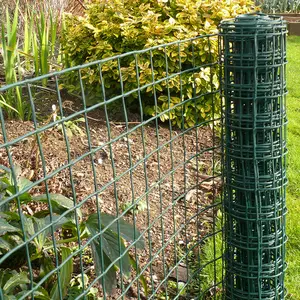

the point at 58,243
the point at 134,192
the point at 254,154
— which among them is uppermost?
the point at 254,154

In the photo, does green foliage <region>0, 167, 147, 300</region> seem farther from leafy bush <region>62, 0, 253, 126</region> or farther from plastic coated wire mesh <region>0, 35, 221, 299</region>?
leafy bush <region>62, 0, 253, 126</region>

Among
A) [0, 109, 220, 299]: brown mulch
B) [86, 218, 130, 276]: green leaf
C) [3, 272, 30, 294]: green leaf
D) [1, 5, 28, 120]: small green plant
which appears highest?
[1, 5, 28, 120]: small green plant

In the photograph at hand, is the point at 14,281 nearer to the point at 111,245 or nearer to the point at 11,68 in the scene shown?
the point at 111,245

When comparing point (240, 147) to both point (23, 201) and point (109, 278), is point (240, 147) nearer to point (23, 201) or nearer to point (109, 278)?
point (109, 278)

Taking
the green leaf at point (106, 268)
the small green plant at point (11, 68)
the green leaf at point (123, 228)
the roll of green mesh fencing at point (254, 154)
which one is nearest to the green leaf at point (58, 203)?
the green leaf at point (123, 228)

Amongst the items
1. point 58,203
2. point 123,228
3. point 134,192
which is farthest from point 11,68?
point 123,228

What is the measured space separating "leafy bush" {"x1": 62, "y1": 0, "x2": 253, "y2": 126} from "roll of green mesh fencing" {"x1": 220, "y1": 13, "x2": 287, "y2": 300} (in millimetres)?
1892

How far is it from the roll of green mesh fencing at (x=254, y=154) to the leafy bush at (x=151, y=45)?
189 centimetres

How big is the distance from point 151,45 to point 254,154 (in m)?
2.19

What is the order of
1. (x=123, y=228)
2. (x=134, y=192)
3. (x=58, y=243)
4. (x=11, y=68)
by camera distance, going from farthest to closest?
1. (x=11, y=68)
2. (x=134, y=192)
3. (x=58, y=243)
4. (x=123, y=228)

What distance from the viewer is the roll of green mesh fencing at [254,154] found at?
8.04 ft

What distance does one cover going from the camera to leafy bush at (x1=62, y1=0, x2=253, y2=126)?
4.61 metres

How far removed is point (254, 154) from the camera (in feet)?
8.39

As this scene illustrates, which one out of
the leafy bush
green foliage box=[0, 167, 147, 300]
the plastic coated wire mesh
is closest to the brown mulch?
the plastic coated wire mesh
